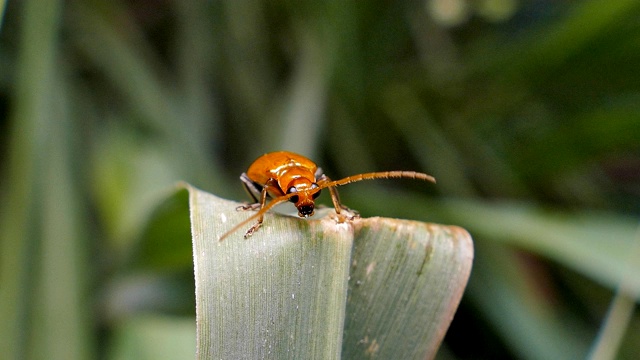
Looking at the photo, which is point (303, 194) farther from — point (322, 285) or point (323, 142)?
point (323, 142)

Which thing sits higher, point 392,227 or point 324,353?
point 392,227

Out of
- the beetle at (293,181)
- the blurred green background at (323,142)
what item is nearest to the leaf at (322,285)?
the beetle at (293,181)

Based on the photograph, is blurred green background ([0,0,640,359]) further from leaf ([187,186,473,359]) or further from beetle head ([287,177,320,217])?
leaf ([187,186,473,359])

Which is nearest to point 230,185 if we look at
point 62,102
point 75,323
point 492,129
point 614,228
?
point 62,102

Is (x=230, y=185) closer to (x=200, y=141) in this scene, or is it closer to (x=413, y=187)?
(x=200, y=141)

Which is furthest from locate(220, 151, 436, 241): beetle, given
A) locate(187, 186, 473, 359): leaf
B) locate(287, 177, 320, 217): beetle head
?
locate(187, 186, 473, 359): leaf

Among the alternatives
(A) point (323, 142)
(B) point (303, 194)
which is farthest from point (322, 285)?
(A) point (323, 142)

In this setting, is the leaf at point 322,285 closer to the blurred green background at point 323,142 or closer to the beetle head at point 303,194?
the beetle head at point 303,194
